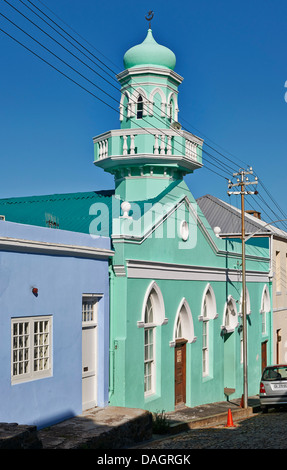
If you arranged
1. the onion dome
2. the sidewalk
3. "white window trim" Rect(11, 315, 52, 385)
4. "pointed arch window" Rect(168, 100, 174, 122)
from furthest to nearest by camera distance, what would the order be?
"pointed arch window" Rect(168, 100, 174, 122), the onion dome, "white window trim" Rect(11, 315, 52, 385), the sidewalk

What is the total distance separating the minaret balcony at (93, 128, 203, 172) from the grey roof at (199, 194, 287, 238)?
9899 millimetres

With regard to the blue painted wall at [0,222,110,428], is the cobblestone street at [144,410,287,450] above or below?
below

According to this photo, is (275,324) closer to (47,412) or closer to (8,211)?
(8,211)

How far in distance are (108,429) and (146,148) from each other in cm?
1020

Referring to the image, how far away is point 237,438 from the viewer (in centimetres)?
1359

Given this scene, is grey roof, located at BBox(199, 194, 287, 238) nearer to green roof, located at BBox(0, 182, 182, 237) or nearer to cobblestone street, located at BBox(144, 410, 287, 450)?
green roof, located at BBox(0, 182, 182, 237)

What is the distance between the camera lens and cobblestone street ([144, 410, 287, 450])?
12.4 metres

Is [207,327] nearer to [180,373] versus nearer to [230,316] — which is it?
[180,373]

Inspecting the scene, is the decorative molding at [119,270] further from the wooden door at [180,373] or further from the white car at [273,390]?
the white car at [273,390]

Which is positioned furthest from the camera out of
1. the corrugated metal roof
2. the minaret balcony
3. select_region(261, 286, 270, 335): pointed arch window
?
select_region(261, 286, 270, 335): pointed arch window

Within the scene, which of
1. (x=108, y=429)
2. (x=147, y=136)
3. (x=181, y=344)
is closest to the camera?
(x=108, y=429)

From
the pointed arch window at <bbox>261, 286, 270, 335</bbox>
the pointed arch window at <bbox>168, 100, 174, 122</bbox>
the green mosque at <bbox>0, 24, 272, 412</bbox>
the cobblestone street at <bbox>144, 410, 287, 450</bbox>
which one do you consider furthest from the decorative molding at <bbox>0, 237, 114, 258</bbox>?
the pointed arch window at <bbox>261, 286, 270, 335</bbox>

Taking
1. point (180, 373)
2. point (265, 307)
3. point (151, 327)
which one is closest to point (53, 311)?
point (151, 327)

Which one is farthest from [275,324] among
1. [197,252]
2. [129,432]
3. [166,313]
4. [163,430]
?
[129,432]
